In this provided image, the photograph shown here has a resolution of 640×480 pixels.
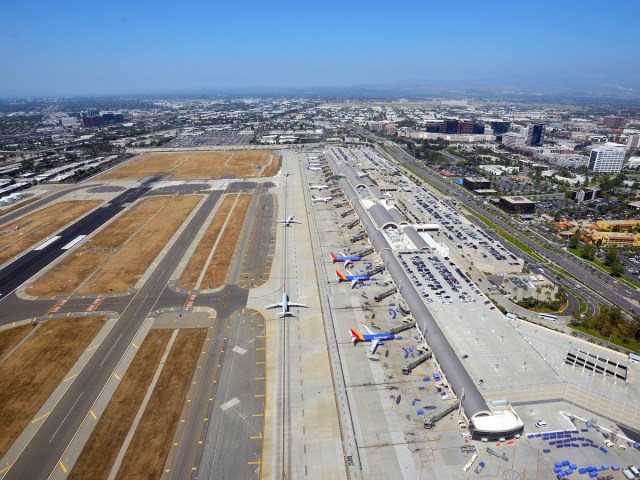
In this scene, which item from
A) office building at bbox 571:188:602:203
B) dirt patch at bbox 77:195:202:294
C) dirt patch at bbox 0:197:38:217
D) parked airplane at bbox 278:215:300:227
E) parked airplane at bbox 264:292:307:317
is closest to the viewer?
parked airplane at bbox 264:292:307:317

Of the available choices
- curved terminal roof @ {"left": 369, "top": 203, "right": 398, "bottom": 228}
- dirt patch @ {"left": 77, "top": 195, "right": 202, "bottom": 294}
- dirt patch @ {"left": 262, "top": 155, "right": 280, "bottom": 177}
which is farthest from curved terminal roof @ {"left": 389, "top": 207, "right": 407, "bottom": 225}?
→ dirt patch @ {"left": 262, "top": 155, "right": 280, "bottom": 177}

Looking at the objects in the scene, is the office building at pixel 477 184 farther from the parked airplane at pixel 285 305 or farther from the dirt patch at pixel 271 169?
the parked airplane at pixel 285 305

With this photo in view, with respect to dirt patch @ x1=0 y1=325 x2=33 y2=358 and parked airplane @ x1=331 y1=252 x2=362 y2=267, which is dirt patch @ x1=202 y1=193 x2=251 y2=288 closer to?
parked airplane @ x1=331 y1=252 x2=362 y2=267

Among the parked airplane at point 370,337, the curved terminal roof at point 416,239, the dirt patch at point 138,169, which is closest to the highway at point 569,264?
the curved terminal roof at point 416,239

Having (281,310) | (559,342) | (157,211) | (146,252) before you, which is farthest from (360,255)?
(157,211)

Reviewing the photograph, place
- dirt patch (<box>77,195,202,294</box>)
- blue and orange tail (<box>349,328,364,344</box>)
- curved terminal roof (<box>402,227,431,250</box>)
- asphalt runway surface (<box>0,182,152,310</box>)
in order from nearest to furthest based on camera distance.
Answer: blue and orange tail (<box>349,328,364,344</box>), dirt patch (<box>77,195,202,294</box>), asphalt runway surface (<box>0,182,152,310</box>), curved terminal roof (<box>402,227,431,250</box>)

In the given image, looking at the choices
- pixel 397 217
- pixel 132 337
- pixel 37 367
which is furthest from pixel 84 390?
pixel 397 217

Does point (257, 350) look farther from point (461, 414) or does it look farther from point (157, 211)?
point (157, 211)

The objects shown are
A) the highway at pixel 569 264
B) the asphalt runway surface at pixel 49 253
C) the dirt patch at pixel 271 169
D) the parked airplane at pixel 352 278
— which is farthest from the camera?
the dirt patch at pixel 271 169
